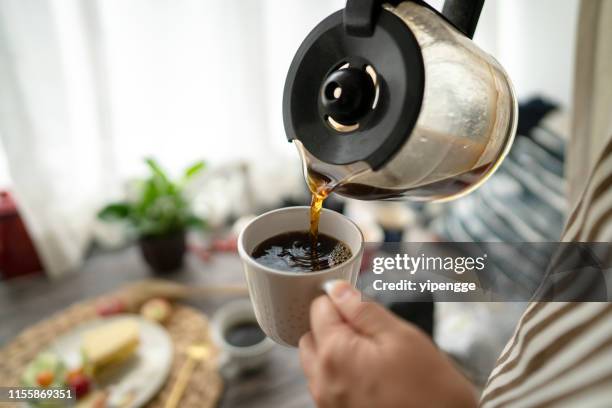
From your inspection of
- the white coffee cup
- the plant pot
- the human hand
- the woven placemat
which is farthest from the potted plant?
the human hand

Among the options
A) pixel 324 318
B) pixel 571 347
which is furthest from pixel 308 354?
pixel 571 347

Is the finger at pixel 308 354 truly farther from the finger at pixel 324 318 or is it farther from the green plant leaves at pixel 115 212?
the green plant leaves at pixel 115 212

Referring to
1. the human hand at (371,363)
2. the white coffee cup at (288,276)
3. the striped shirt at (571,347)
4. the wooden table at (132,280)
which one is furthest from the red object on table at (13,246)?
the striped shirt at (571,347)

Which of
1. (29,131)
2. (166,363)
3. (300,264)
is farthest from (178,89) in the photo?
(300,264)

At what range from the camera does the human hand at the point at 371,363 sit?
34 cm

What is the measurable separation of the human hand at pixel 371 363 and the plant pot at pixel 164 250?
91cm

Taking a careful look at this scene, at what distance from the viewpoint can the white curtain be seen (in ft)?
3.66

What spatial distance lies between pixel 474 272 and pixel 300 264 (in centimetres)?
26

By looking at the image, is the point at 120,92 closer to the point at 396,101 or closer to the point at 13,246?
the point at 13,246

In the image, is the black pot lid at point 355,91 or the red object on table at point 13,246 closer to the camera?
the black pot lid at point 355,91

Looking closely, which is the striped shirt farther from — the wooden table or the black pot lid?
the wooden table

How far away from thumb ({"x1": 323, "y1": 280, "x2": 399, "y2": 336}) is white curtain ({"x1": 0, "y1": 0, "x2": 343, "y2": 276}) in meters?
1.10

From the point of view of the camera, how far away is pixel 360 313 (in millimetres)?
375

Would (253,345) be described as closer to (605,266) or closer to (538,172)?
(605,266)
